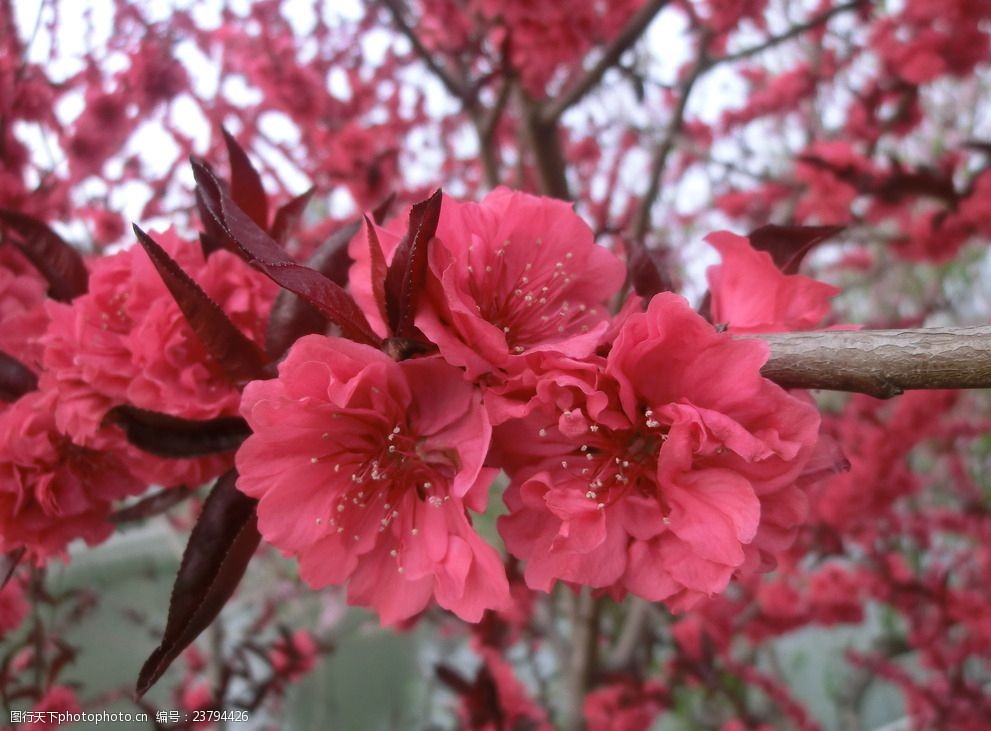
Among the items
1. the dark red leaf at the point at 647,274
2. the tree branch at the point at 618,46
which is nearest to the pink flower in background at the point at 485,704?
the dark red leaf at the point at 647,274

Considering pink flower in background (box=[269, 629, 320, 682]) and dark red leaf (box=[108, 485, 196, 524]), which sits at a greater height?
dark red leaf (box=[108, 485, 196, 524])

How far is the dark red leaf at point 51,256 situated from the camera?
89 cm

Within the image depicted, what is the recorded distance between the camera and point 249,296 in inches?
31.0

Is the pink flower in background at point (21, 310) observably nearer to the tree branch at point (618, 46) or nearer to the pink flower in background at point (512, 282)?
the pink flower in background at point (512, 282)

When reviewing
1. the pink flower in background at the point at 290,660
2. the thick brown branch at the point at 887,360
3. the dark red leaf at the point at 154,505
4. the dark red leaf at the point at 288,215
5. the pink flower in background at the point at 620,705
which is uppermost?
the dark red leaf at the point at 288,215

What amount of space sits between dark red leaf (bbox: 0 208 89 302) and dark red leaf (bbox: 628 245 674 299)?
707 millimetres

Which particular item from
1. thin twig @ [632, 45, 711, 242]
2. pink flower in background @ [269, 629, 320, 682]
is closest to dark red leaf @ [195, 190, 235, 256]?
thin twig @ [632, 45, 711, 242]

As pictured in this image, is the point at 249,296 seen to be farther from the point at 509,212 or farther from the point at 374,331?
the point at 509,212

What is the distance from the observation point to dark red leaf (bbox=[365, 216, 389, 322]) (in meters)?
0.56

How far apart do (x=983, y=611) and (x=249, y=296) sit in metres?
2.87

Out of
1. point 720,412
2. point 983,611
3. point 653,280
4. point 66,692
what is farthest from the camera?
point 983,611

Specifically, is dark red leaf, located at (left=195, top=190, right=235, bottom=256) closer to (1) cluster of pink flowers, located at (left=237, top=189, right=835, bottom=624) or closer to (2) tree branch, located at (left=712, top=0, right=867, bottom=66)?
(1) cluster of pink flowers, located at (left=237, top=189, right=835, bottom=624)

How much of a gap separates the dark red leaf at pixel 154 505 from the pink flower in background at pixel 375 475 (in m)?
0.31

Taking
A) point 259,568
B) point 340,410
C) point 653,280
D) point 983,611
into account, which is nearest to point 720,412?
point 653,280
